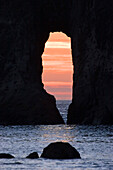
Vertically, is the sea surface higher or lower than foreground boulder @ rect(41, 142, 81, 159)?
lower

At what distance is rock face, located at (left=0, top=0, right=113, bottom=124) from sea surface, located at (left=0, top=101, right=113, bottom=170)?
17601 millimetres

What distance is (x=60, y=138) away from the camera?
2773 inches

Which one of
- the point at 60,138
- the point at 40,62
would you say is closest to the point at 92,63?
the point at 40,62

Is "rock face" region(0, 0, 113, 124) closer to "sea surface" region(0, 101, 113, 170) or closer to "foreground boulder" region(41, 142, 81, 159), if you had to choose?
"sea surface" region(0, 101, 113, 170)

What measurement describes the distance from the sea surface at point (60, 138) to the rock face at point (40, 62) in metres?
17.6

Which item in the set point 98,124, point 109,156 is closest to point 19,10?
point 98,124

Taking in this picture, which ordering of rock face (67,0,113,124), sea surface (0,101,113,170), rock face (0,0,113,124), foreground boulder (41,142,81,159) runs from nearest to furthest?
sea surface (0,101,113,170), foreground boulder (41,142,81,159), rock face (67,0,113,124), rock face (0,0,113,124)

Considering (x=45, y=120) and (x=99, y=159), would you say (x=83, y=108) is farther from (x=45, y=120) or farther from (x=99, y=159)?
(x=99, y=159)

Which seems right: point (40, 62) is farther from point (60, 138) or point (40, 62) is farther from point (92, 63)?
point (60, 138)

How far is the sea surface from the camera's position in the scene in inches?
1736

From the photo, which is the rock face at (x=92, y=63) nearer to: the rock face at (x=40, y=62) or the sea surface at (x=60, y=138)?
the rock face at (x=40, y=62)

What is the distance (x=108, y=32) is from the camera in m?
98.5

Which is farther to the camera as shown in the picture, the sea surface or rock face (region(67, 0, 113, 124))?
rock face (region(67, 0, 113, 124))

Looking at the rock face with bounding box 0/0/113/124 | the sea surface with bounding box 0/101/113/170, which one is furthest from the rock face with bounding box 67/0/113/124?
the sea surface with bounding box 0/101/113/170
